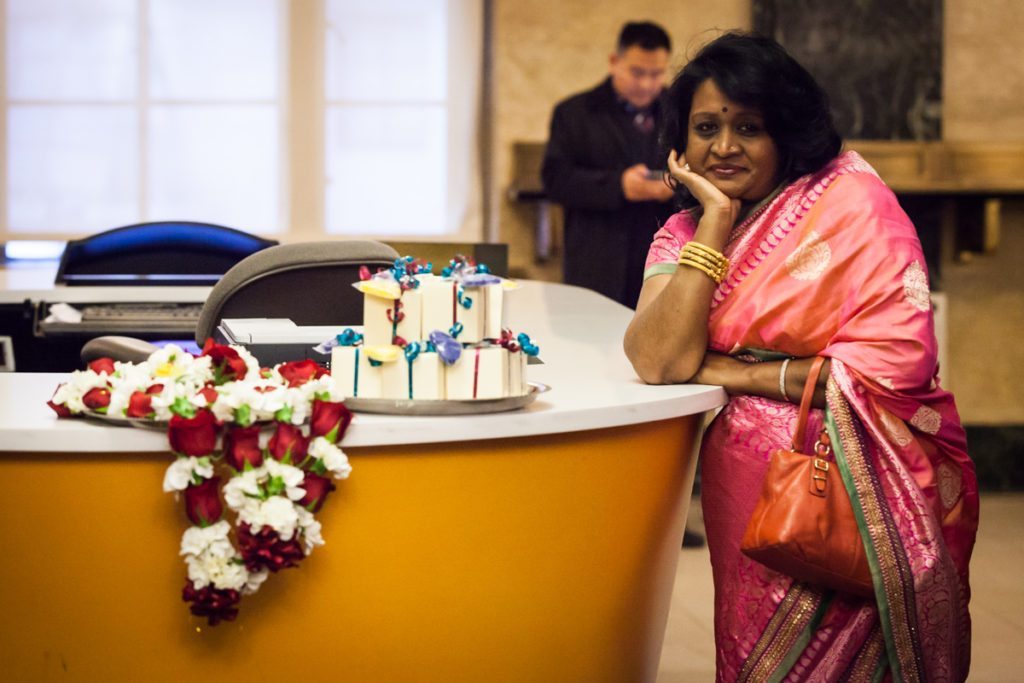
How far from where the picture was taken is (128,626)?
57.9 inches

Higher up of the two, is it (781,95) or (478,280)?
(781,95)

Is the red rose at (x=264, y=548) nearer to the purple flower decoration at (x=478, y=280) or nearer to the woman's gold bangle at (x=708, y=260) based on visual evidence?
the purple flower decoration at (x=478, y=280)

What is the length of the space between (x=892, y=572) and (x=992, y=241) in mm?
3496

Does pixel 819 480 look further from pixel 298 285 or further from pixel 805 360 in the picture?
pixel 298 285

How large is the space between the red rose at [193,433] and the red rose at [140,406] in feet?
0.12

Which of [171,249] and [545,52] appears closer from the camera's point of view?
[171,249]

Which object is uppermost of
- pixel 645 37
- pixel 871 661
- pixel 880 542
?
pixel 645 37

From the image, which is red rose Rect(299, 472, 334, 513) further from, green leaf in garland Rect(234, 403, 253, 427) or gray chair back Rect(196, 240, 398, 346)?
gray chair back Rect(196, 240, 398, 346)

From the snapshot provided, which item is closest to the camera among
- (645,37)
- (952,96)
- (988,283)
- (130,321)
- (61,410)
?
(61,410)

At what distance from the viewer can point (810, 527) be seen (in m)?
1.64

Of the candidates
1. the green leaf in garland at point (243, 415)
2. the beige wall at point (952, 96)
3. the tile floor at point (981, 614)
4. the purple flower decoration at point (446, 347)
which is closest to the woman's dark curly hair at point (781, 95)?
the purple flower decoration at point (446, 347)

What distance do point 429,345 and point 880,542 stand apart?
2.09 ft

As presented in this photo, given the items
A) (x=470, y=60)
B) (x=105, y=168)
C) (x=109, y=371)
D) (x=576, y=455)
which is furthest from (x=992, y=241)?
(x=109, y=371)

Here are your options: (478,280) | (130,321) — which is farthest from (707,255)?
(130,321)
